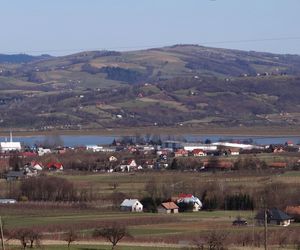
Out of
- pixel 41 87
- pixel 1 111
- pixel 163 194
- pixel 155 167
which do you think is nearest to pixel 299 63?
pixel 41 87

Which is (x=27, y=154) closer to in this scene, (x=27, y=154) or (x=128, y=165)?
(x=27, y=154)

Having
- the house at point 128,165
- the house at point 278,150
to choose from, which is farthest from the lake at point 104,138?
the house at point 128,165

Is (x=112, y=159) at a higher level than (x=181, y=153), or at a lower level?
higher

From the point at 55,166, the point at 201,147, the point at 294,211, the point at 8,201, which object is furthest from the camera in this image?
the point at 201,147

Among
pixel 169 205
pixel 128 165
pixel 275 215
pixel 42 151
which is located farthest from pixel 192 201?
pixel 42 151

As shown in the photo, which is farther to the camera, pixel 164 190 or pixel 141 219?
pixel 164 190

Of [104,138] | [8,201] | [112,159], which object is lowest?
[104,138]

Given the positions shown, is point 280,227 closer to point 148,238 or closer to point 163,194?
point 148,238

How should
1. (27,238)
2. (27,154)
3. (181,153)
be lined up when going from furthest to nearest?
1. (181,153)
2. (27,154)
3. (27,238)
